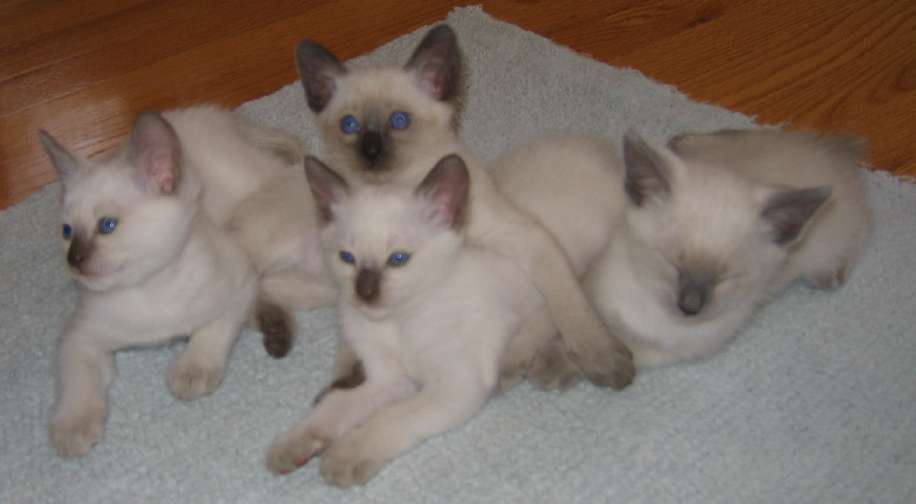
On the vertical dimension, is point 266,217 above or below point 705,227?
below

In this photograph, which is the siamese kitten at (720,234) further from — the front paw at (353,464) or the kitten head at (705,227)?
the front paw at (353,464)

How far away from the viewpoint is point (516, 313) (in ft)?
5.40

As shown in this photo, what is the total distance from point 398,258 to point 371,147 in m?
0.30

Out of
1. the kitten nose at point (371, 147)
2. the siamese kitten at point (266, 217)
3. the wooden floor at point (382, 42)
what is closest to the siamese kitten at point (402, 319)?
the kitten nose at point (371, 147)

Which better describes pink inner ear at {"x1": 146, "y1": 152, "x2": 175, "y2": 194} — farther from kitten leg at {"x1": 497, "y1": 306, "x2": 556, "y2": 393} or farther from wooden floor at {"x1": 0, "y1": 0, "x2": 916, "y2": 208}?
wooden floor at {"x1": 0, "y1": 0, "x2": 916, "y2": 208}

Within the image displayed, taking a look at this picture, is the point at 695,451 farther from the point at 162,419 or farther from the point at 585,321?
the point at 162,419

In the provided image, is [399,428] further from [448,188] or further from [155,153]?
Result: [155,153]

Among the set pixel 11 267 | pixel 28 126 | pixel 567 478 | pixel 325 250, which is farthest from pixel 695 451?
pixel 28 126

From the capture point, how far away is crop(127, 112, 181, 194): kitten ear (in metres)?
1.55

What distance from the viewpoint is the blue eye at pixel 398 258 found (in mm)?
1505

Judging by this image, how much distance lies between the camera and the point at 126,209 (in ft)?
5.03

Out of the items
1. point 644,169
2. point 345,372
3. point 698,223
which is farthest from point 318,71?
point 698,223

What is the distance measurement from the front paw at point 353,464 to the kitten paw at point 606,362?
0.40 meters

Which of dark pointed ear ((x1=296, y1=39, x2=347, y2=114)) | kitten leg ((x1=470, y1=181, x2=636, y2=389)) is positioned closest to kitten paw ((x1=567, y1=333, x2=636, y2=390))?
kitten leg ((x1=470, y1=181, x2=636, y2=389))
